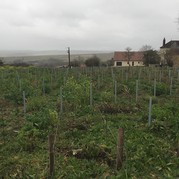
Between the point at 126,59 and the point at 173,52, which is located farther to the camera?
the point at 126,59

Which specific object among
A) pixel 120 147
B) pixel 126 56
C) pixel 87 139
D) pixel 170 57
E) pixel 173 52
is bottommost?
pixel 87 139

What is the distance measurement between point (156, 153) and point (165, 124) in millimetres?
1777

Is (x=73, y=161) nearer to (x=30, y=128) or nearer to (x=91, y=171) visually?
(x=91, y=171)

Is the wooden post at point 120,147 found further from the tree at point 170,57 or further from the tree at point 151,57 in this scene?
the tree at point 151,57

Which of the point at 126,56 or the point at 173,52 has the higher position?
the point at 173,52

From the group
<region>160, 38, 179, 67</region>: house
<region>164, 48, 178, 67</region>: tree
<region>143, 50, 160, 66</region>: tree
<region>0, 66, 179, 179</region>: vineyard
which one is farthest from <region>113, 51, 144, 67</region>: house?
<region>0, 66, 179, 179</region>: vineyard

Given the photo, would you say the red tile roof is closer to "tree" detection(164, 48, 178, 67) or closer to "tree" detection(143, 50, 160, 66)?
"tree" detection(143, 50, 160, 66)

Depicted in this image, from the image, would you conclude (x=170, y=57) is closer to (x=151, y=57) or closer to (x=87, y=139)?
(x=151, y=57)

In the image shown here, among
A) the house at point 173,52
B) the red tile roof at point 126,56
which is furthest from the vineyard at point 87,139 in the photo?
the red tile roof at point 126,56

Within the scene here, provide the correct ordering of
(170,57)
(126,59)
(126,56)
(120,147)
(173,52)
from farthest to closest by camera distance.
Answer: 1. (126,59)
2. (126,56)
3. (173,52)
4. (170,57)
5. (120,147)

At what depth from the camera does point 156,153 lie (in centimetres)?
535

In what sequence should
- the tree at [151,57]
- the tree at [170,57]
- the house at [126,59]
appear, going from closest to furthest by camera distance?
1. the tree at [170,57]
2. the tree at [151,57]
3. the house at [126,59]

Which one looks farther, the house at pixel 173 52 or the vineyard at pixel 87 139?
the house at pixel 173 52

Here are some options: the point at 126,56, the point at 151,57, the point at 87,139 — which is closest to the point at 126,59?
the point at 126,56
